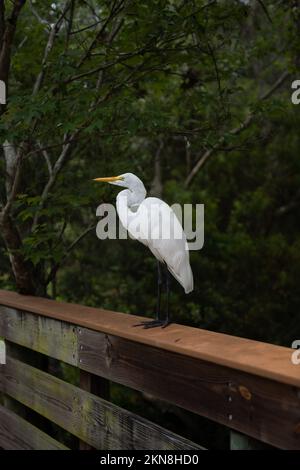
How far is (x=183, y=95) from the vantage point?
14.4 feet

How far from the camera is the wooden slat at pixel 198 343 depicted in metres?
1.28

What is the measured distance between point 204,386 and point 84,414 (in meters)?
0.67

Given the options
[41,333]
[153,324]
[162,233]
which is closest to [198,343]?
[153,324]

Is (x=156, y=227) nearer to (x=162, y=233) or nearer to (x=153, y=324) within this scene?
(x=162, y=233)

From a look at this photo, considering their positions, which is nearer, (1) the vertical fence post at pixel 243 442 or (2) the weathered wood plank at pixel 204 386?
(2) the weathered wood plank at pixel 204 386

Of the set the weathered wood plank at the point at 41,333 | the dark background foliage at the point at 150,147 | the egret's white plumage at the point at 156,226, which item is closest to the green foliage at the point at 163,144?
the dark background foliage at the point at 150,147

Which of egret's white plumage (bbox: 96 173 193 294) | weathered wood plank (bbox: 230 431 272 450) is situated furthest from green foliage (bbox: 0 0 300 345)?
weathered wood plank (bbox: 230 431 272 450)

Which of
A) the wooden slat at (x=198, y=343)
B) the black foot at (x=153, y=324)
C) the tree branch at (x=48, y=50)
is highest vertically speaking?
the tree branch at (x=48, y=50)

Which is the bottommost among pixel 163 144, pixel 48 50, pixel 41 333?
pixel 41 333

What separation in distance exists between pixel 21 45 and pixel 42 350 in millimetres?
2026

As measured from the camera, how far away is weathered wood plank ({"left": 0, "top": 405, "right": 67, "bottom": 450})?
2135 millimetres

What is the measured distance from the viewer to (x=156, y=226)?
2.01m

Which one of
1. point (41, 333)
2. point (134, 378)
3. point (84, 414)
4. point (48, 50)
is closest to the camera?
point (134, 378)

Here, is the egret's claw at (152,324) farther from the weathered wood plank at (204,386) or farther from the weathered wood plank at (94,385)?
the weathered wood plank at (94,385)
